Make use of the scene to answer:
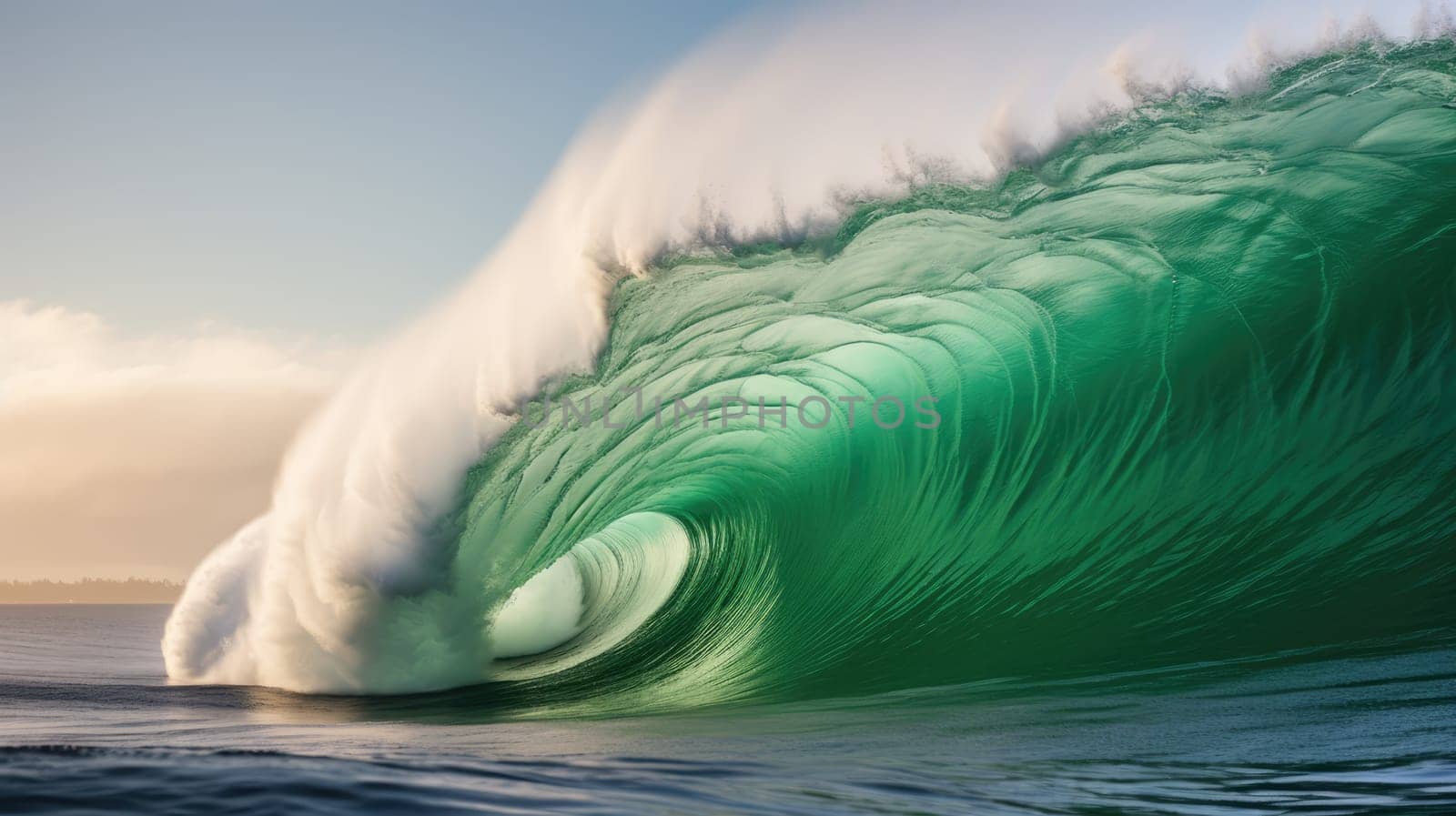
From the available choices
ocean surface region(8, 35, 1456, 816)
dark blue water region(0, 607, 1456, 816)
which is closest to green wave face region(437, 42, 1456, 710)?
ocean surface region(8, 35, 1456, 816)

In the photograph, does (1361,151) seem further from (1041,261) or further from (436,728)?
(436,728)

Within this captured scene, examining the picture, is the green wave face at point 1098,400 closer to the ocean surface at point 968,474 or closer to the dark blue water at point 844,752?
the ocean surface at point 968,474

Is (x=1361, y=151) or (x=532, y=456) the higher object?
(x=1361, y=151)

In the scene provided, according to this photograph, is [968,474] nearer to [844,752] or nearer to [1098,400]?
[1098,400]

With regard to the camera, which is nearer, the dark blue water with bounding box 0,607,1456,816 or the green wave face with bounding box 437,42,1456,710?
the dark blue water with bounding box 0,607,1456,816

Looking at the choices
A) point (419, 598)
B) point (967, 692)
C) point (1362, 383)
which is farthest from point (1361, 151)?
point (419, 598)

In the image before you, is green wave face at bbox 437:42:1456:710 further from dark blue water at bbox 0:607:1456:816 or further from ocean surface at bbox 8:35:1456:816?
dark blue water at bbox 0:607:1456:816
